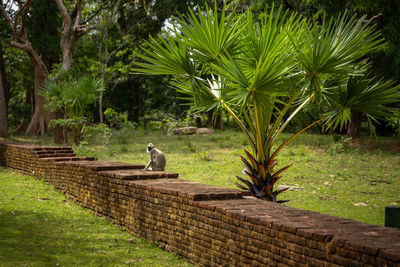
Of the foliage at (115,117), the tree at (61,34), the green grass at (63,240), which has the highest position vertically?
the tree at (61,34)

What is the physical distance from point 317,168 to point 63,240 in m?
7.77

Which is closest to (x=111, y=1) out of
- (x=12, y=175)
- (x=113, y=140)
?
(x=113, y=140)

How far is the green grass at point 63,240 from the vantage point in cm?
524

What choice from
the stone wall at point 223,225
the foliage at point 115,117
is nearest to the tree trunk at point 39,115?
the foliage at point 115,117

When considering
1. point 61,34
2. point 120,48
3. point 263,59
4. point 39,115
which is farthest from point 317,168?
point 120,48

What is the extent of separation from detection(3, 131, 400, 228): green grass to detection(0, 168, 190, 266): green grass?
3.54 meters

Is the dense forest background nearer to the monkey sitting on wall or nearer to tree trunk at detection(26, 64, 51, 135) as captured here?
tree trunk at detection(26, 64, 51, 135)

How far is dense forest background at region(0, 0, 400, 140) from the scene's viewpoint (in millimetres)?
16247

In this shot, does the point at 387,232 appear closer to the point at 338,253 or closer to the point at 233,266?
the point at 338,253

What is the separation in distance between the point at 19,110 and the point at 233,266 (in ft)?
117

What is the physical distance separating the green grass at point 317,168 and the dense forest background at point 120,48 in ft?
5.09

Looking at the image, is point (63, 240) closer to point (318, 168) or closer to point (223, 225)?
point (223, 225)

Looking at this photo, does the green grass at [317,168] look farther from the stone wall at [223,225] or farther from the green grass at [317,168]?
the stone wall at [223,225]

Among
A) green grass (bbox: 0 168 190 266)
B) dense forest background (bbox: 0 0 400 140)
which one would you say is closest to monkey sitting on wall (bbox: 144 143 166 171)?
green grass (bbox: 0 168 190 266)
